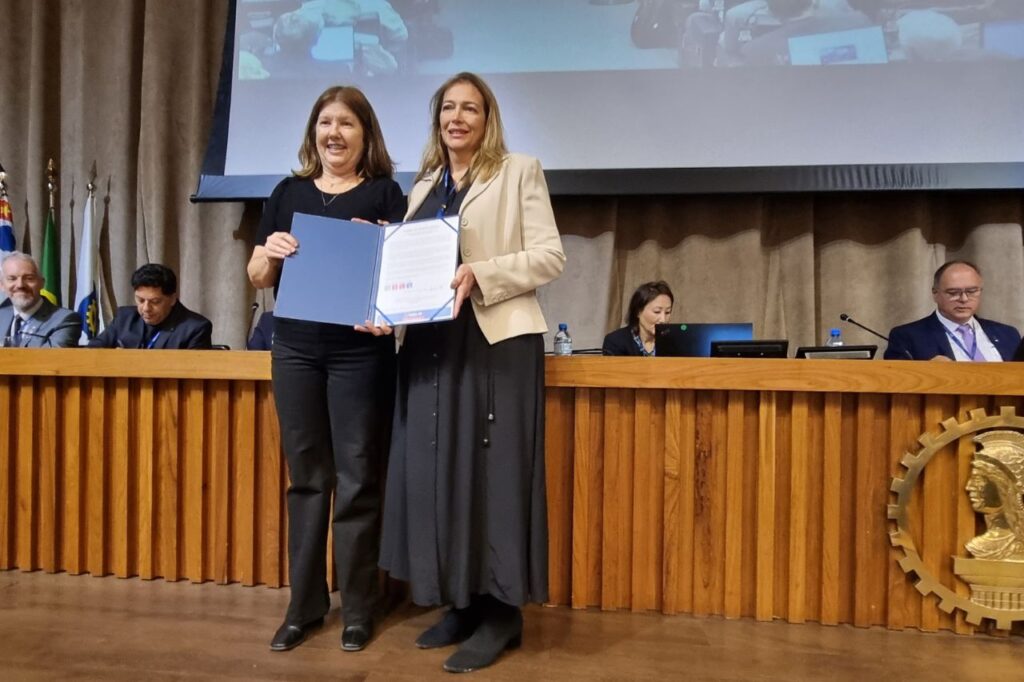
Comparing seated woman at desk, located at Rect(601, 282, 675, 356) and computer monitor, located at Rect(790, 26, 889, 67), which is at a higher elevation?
computer monitor, located at Rect(790, 26, 889, 67)

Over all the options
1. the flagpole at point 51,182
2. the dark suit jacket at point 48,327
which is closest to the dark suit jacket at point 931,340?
the dark suit jacket at point 48,327

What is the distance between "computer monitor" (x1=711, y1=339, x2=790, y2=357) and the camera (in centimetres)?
181

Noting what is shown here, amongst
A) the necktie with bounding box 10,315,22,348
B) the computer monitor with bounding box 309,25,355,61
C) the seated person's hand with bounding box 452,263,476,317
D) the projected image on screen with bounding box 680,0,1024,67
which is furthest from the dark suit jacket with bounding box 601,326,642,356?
the necktie with bounding box 10,315,22,348

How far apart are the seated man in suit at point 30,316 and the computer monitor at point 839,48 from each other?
3.58 m

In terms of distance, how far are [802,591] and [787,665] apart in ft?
0.91

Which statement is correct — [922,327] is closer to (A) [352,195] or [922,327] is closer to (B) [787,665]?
(B) [787,665]

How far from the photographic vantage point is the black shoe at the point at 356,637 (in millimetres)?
1522

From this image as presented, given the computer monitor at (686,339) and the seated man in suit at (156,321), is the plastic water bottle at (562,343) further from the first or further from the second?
the seated man in suit at (156,321)

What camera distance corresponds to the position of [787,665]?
1.47 meters

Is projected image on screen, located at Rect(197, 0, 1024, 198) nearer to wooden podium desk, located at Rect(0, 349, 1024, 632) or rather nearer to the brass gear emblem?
wooden podium desk, located at Rect(0, 349, 1024, 632)

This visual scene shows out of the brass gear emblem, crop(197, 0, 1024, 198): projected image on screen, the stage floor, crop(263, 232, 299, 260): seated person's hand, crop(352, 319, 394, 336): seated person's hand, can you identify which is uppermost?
crop(197, 0, 1024, 198): projected image on screen

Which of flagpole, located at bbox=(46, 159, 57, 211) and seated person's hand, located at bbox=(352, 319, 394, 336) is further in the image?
flagpole, located at bbox=(46, 159, 57, 211)

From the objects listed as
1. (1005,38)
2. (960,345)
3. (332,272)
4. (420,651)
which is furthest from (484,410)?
(1005,38)

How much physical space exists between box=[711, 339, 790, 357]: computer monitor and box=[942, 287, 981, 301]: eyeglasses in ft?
4.67
